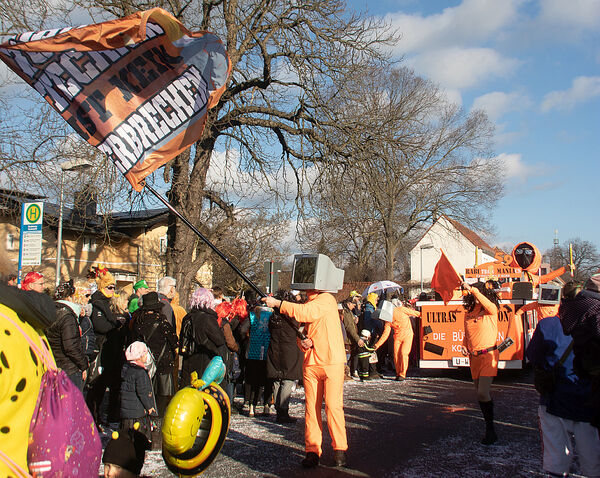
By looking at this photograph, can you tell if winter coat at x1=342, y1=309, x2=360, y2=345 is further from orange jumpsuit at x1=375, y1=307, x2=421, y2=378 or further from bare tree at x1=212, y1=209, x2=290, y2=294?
bare tree at x1=212, y1=209, x2=290, y2=294

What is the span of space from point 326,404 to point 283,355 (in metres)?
2.56

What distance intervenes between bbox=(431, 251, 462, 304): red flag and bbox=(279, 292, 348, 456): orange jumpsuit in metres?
2.16

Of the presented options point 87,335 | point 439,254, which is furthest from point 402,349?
point 439,254

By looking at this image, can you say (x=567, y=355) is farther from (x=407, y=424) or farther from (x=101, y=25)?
(x=101, y=25)

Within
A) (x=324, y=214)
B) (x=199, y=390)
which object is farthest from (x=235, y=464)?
(x=324, y=214)

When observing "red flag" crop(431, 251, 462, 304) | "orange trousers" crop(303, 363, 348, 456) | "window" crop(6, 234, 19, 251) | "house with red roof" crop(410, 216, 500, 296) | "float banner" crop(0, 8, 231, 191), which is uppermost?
"house with red roof" crop(410, 216, 500, 296)

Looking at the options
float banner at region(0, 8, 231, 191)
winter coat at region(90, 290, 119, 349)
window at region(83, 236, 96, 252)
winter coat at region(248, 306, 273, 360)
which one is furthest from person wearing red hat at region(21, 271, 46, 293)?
window at region(83, 236, 96, 252)

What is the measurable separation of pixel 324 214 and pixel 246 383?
5554 millimetres

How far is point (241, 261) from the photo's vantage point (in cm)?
3369

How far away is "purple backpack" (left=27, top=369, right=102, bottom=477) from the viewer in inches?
76.7

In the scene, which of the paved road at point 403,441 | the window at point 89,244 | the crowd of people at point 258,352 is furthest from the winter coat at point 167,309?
the window at point 89,244

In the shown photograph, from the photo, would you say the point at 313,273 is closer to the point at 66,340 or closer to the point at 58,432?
the point at 66,340

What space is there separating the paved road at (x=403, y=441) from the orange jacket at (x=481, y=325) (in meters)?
1.16

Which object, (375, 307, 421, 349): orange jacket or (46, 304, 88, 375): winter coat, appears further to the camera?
(375, 307, 421, 349): orange jacket
